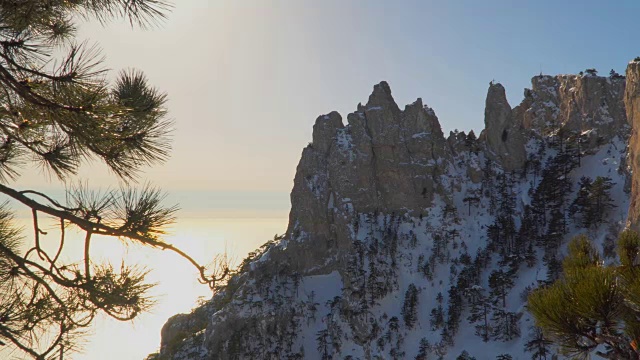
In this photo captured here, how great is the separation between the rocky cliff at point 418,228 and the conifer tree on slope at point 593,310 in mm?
87659

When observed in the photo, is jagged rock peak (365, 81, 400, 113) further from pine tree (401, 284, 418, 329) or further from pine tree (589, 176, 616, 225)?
pine tree (589, 176, 616, 225)

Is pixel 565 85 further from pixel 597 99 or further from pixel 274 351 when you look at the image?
pixel 274 351

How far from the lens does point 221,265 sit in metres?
5.77

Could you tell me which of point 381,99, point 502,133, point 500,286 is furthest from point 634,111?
point 381,99

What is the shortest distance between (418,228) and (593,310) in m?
116

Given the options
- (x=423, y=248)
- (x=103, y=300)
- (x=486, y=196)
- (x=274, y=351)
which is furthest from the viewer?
(x=486, y=196)

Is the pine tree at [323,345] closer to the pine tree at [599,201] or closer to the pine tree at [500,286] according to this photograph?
the pine tree at [500,286]

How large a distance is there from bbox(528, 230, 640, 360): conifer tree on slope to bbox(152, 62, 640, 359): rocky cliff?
288 feet

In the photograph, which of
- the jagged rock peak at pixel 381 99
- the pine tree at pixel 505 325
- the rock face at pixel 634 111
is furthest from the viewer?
the jagged rock peak at pixel 381 99

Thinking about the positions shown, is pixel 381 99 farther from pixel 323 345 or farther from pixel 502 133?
pixel 323 345

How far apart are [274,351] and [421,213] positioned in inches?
2259

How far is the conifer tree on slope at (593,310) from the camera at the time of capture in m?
4.61

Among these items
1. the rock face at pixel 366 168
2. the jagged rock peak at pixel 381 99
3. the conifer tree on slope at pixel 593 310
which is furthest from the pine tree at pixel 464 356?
the conifer tree on slope at pixel 593 310

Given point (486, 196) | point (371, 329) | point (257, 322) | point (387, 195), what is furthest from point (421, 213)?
point (257, 322)
